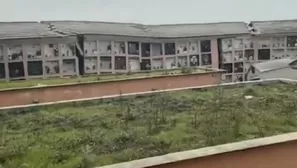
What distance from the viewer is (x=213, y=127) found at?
4793mm

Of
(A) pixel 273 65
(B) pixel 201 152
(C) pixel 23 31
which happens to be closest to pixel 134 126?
(B) pixel 201 152

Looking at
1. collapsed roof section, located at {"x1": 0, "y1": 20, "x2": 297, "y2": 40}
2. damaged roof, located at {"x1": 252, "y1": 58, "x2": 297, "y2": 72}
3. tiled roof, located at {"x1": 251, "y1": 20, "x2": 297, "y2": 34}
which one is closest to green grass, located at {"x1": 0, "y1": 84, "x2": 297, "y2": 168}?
damaged roof, located at {"x1": 252, "y1": 58, "x2": 297, "y2": 72}

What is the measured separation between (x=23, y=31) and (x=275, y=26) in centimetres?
758

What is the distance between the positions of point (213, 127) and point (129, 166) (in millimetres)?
Answer: 1685

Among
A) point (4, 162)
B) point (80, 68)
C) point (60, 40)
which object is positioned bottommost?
point (4, 162)

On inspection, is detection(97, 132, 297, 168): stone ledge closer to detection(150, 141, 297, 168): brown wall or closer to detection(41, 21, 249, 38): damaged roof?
detection(150, 141, 297, 168): brown wall

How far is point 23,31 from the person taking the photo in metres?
10.6

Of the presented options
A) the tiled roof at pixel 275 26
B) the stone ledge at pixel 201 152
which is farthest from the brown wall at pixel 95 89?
the stone ledge at pixel 201 152

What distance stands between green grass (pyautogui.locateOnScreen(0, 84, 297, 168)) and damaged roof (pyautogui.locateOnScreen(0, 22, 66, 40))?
14.5 feet

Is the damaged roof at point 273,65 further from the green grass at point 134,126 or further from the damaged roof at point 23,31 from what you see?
the damaged roof at point 23,31

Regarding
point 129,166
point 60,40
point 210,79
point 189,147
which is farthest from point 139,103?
point 60,40

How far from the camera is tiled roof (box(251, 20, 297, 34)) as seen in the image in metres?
13.1

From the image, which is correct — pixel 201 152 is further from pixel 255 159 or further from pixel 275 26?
pixel 275 26

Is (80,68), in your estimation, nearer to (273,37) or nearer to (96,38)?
(96,38)
